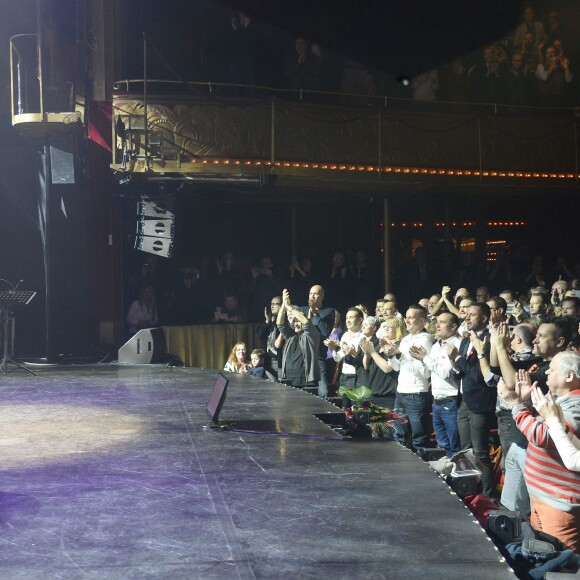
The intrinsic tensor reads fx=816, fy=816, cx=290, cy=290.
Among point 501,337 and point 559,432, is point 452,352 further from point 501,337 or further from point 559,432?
point 559,432

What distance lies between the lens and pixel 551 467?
4125mm

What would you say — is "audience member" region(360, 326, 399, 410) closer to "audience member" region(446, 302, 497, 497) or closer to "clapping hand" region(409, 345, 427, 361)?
"clapping hand" region(409, 345, 427, 361)

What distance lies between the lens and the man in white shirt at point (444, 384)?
6.71m

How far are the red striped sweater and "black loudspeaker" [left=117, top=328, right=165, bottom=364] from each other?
6.07 m

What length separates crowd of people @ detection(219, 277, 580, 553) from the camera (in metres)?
4.07

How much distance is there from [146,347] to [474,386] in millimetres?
4526

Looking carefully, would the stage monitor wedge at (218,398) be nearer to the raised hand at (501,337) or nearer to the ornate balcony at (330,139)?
the raised hand at (501,337)

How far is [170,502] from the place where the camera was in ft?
11.5

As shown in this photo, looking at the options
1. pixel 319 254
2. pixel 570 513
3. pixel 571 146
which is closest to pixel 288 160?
pixel 319 254

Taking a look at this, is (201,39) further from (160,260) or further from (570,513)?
(570,513)

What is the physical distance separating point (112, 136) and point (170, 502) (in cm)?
1009

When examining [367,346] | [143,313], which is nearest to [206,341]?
[143,313]

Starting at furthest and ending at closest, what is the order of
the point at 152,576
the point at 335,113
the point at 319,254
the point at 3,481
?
the point at 319,254 → the point at 335,113 → the point at 3,481 → the point at 152,576

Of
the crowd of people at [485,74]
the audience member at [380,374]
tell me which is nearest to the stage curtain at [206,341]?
the crowd of people at [485,74]
